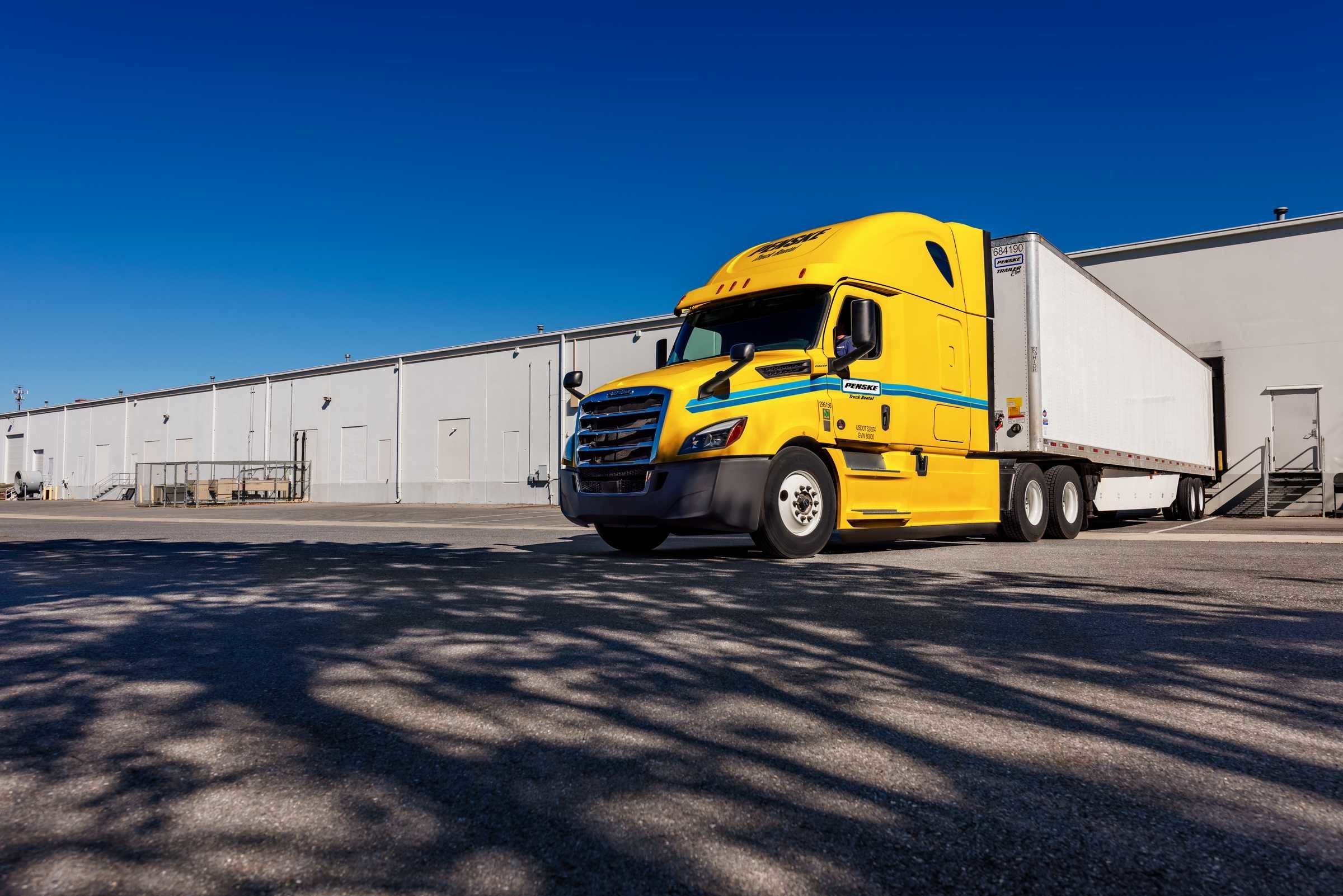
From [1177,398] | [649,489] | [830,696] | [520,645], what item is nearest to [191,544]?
[649,489]

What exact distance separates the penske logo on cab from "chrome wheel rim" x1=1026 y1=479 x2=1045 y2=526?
10.9ft

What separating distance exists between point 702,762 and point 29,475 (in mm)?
71266

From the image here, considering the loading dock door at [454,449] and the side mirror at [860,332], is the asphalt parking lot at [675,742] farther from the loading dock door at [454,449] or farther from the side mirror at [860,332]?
the loading dock door at [454,449]

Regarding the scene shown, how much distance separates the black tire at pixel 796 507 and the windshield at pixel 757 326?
1216 mm

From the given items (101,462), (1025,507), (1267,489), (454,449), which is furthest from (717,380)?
(101,462)

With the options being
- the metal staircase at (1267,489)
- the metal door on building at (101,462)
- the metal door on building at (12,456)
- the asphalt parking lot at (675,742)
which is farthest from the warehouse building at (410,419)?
the asphalt parking lot at (675,742)

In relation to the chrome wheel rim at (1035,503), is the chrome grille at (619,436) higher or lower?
higher

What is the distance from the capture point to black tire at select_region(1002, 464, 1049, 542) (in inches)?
451

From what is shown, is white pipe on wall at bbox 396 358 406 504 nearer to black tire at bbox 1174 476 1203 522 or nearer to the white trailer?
black tire at bbox 1174 476 1203 522

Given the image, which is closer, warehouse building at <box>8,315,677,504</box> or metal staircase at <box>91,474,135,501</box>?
warehouse building at <box>8,315,677,504</box>

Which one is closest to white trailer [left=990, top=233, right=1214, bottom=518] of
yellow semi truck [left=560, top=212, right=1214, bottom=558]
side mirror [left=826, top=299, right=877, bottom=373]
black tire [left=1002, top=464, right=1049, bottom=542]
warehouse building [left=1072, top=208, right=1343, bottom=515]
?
yellow semi truck [left=560, top=212, right=1214, bottom=558]

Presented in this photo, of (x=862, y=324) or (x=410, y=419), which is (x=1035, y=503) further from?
(x=410, y=419)

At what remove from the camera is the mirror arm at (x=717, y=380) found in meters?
8.66

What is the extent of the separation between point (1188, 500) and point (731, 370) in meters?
14.8
